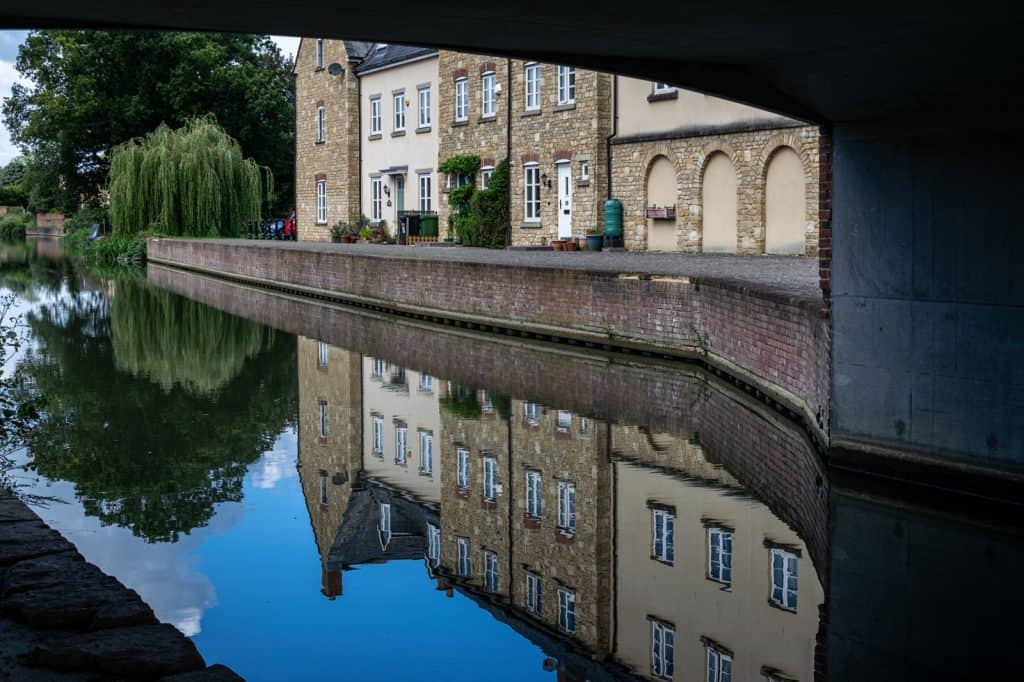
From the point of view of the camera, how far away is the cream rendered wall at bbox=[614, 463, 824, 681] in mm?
6680

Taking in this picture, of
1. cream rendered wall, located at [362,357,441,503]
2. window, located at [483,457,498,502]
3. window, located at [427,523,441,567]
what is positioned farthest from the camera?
cream rendered wall, located at [362,357,441,503]

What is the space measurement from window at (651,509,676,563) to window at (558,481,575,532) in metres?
0.59

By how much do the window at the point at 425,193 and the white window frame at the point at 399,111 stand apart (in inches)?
86.9

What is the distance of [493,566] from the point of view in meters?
8.46

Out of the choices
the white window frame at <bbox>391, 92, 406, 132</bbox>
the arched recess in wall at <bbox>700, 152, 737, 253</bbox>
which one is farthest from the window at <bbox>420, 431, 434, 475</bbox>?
the white window frame at <bbox>391, 92, 406, 132</bbox>

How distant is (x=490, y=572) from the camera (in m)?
8.35

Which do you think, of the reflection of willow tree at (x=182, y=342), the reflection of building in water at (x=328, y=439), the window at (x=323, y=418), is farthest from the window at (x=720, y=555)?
the reflection of willow tree at (x=182, y=342)

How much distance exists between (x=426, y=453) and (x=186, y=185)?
39.0 metres

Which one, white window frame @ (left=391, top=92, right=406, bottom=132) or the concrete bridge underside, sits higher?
white window frame @ (left=391, top=92, right=406, bottom=132)

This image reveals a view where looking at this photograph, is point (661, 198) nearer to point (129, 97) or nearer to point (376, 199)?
point (376, 199)

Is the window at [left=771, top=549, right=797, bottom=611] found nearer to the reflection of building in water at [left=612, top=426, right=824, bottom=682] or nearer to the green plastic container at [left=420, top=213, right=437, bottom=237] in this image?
the reflection of building in water at [left=612, top=426, right=824, bottom=682]

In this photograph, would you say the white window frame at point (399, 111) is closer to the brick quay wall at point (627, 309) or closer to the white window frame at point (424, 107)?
the white window frame at point (424, 107)

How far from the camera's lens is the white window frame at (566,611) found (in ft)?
23.7

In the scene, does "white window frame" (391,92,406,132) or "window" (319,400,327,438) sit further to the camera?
"white window frame" (391,92,406,132)
